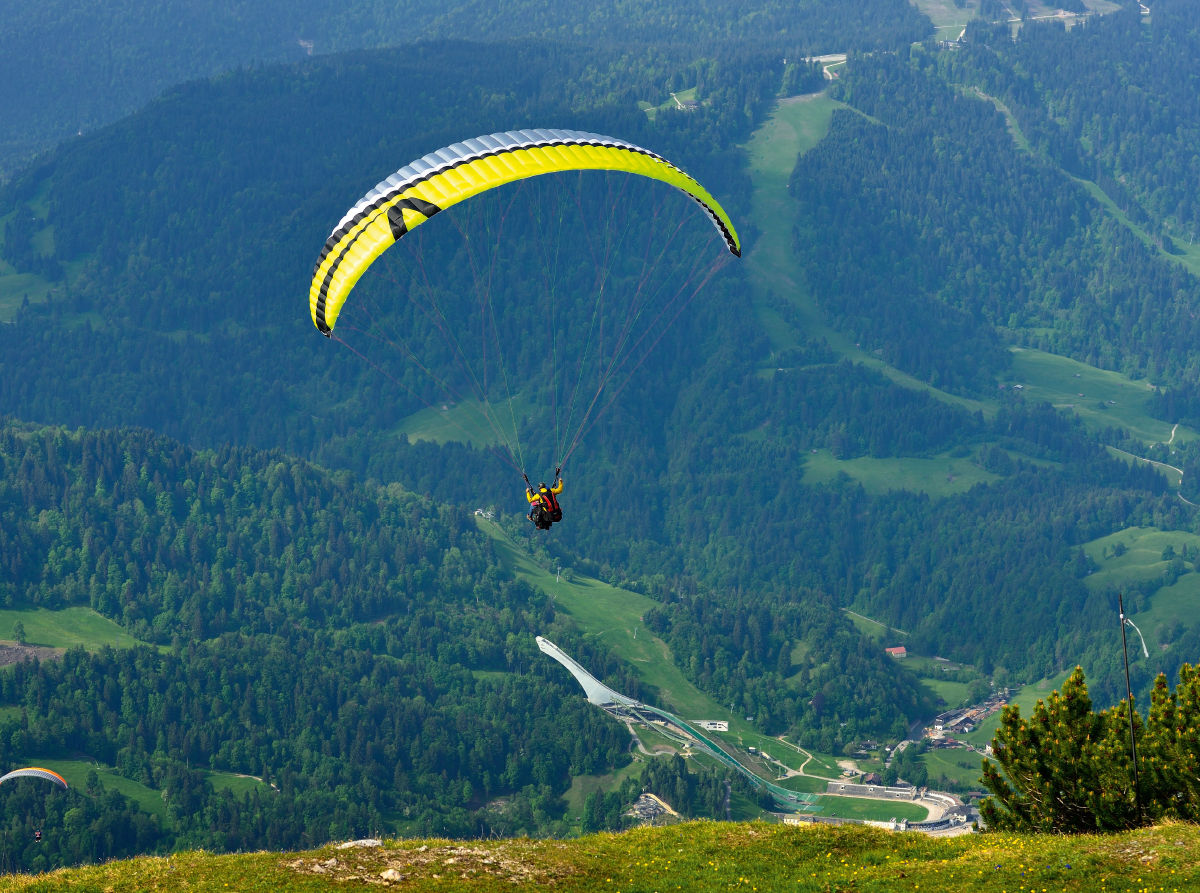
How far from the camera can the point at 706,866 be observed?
174 feet

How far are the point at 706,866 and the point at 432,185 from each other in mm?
29560

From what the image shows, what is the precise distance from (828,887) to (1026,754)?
506 inches

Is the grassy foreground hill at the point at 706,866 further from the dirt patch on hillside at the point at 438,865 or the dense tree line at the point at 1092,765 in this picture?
the dense tree line at the point at 1092,765

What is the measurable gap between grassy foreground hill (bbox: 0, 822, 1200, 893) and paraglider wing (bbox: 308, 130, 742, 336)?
24351mm

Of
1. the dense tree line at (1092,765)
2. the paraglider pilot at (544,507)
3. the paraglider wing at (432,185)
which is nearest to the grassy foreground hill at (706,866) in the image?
the dense tree line at (1092,765)

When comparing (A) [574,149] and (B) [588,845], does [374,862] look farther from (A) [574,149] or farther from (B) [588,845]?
(A) [574,149]

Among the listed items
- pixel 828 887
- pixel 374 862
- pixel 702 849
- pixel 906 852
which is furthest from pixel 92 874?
pixel 906 852

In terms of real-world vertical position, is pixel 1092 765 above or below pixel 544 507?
below

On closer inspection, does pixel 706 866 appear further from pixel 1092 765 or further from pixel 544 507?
pixel 544 507

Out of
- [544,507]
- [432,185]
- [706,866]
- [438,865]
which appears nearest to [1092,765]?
[706,866]

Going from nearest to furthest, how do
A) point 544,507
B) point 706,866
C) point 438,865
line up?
1. point 438,865
2. point 706,866
3. point 544,507

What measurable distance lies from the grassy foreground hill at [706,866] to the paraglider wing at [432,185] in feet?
79.9

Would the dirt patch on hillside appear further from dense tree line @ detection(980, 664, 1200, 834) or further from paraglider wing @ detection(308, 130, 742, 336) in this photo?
paraglider wing @ detection(308, 130, 742, 336)

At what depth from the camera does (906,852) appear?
54.3m
